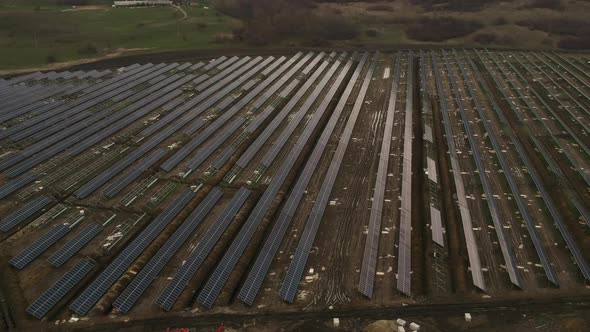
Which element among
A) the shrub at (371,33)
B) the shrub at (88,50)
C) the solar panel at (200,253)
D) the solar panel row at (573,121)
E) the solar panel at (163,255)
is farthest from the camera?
the shrub at (371,33)

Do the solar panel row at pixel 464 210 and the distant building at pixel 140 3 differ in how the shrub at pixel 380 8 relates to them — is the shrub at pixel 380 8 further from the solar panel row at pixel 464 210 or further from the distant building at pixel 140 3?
the solar panel row at pixel 464 210

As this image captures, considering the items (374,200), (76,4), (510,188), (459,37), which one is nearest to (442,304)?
(374,200)

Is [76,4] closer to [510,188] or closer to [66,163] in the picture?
[66,163]

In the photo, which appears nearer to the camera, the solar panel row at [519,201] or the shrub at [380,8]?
the solar panel row at [519,201]

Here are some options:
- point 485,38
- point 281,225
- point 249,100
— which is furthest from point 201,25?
point 281,225

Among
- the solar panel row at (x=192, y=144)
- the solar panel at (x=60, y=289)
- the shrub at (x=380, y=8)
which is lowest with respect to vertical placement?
the solar panel at (x=60, y=289)

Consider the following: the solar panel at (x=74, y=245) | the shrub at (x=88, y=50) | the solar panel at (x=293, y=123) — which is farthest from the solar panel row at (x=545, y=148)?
the shrub at (x=88, y=50)
